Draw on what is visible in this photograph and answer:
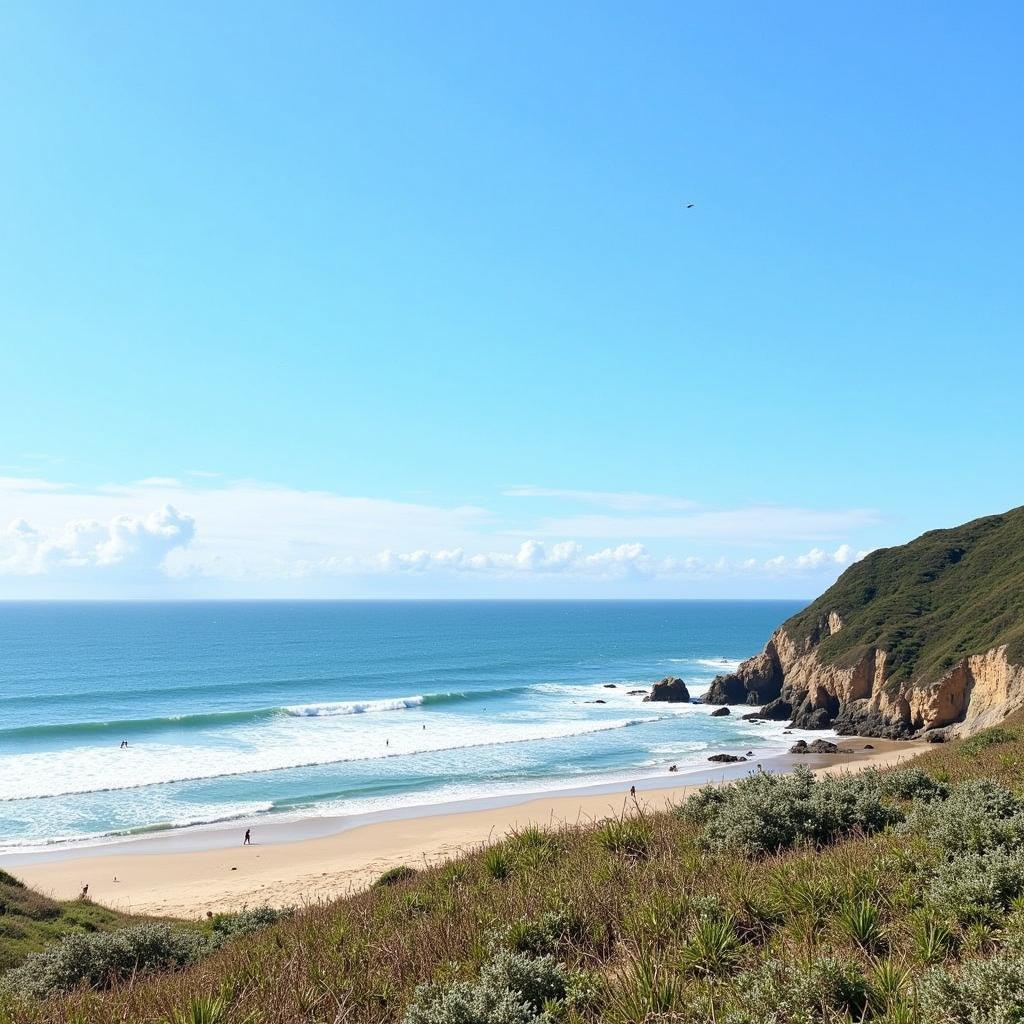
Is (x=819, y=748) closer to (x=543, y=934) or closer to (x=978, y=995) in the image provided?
(x=543, y=934)

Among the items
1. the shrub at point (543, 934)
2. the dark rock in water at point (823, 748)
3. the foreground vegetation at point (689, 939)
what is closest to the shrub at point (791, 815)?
the foreground vegetation at point (689, 939)

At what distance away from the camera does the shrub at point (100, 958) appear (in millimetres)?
12211

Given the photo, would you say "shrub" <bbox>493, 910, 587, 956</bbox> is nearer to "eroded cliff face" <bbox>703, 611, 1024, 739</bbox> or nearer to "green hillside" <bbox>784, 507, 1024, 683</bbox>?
"eroded cliff face" <bbox>703, 611, 1024, 739</bbox>

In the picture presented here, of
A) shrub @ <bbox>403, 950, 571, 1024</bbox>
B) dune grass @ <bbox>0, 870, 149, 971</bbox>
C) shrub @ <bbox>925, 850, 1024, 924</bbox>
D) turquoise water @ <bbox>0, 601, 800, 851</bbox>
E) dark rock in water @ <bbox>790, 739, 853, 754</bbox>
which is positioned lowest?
turquoise water @ <bbox>0, 601, 800, 851</bbox>

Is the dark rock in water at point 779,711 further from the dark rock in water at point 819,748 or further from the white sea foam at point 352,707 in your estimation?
the white sea foam at point 352,707

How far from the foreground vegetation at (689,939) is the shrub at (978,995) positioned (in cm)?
1

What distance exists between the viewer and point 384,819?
36219 millimetres

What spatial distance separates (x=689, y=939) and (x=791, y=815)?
4365 millimetres

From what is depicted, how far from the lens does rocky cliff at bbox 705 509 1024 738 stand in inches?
1850

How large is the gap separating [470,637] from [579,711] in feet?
248

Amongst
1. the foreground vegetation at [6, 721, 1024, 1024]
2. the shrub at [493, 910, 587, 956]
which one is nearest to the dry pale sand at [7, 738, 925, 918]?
the foreground vegetation at [6, 721, 1024, 1024]

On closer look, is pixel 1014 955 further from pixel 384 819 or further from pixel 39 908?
pixel 384 819

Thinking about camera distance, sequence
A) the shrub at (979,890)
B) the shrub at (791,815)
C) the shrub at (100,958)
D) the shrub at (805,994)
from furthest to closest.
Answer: the shrub at (100,958), the shrub at (791,815), the shrub at (979,890), the shrub at (805,994)

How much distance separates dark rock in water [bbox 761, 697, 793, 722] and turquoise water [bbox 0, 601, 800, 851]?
108 inches
